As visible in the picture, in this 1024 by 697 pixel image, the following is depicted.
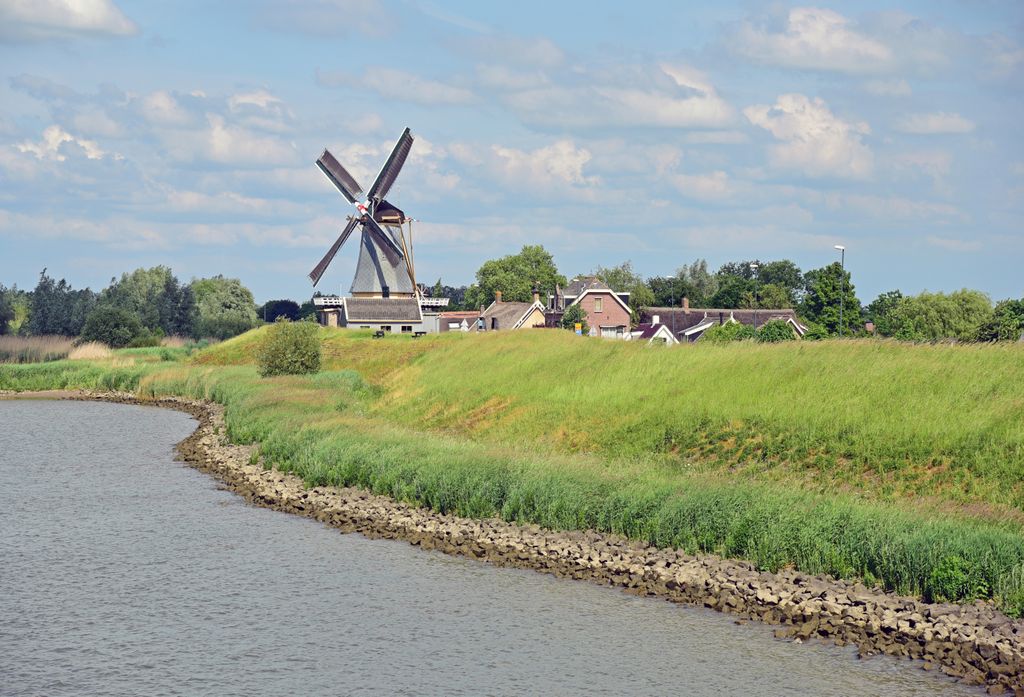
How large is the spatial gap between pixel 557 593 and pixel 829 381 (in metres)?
17.1

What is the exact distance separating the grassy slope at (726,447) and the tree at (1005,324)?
2770 cm

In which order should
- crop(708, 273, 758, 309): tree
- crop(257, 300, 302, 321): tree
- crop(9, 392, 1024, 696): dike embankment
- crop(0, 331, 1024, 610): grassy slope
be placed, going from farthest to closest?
1. crop(257, 300, 302, 321): tree
2. crop(708, 273, 758, 309): tree
3. crop(0, 331, 1024, 610): grassy slope
4. crop(9, 392, 1024, 696): dike embankment

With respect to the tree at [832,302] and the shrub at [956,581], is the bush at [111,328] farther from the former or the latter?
the shrub at [956,581]

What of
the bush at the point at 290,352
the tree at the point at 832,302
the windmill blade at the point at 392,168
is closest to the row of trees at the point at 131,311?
the windmill blade at the point at 392,168

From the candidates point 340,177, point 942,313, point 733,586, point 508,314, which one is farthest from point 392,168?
point 733,586

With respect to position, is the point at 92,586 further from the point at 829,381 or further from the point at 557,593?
the point at 829,381

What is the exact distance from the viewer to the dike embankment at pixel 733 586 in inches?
739

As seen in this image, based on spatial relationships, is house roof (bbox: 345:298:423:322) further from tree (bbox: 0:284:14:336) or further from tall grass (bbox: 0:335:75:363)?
tree (bbox: 0:284:14:336)

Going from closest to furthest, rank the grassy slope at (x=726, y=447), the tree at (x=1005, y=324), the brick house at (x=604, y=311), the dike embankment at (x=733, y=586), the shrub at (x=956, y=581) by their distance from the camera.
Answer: the dike embankment at (x=733, y=586) → the shrub at (x=956, y=581) → the grassy slope at (x=726, y=447) → the tree at (x=1005, y=324) → the brick house at (x=604, y=311)

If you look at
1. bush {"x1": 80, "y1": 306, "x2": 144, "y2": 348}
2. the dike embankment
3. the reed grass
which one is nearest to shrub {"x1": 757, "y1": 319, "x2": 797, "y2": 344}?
the dike embankment

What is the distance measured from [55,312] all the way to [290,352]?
58141mm

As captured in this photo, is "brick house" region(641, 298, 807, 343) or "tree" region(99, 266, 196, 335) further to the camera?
"tree" region(99, 266, 196, 335)

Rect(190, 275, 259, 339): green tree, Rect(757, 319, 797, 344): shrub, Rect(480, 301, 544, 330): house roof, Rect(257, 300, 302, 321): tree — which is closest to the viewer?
Rect(757, 319, 797, 344): shrub

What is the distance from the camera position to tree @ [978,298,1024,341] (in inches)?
2638
